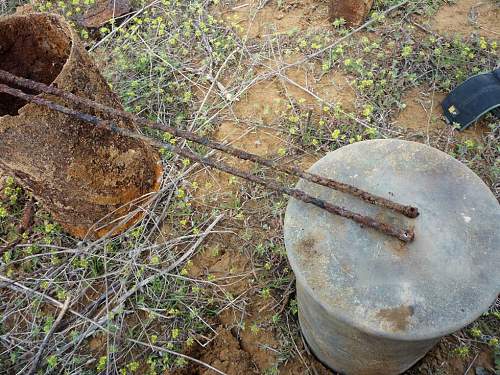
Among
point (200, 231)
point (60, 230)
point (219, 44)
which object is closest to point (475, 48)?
point (219, 44)

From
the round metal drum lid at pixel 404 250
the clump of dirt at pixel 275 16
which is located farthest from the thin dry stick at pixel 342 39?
the round metal drum lid at pixel 404 250

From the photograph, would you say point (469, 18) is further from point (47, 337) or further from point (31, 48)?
point (47, 337)

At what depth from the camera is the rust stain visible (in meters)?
1.68

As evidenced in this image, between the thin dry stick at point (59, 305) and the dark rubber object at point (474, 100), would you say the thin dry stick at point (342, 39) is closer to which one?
the dark rubber object at point (474, 100)

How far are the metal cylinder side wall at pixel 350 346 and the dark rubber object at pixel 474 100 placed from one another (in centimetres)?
178

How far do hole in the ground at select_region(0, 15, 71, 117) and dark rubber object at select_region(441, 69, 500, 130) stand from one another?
2629 mm

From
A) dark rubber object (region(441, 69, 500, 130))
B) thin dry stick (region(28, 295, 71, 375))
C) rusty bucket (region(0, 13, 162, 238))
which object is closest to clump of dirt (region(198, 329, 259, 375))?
thin dry stick (region(28, 295, 71, 375))

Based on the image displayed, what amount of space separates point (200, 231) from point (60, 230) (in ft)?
3.20

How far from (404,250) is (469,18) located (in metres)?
2.98

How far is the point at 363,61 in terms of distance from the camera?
3.65m

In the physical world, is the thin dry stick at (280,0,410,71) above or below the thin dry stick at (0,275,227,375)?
above

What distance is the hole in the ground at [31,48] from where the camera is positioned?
2.70m

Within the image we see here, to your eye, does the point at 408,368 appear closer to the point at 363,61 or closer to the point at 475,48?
the point at 363,61

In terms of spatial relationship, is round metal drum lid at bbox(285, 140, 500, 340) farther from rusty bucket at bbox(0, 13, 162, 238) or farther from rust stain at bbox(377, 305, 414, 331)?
rusty bucket at bbox(0, 13, 162, 238)
